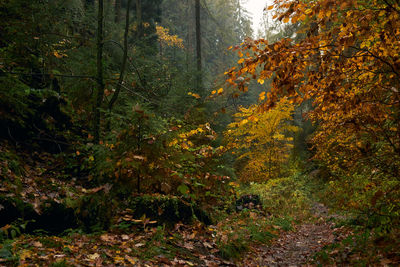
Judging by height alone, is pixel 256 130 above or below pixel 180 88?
below

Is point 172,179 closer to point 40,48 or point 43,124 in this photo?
point 43,124

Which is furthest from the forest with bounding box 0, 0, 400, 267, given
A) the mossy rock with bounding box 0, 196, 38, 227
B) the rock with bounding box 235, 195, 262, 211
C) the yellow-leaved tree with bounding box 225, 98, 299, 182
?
the yellow-leaved tree with bounding box 225, 98, 299, 182

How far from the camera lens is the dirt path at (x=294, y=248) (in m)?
4.81

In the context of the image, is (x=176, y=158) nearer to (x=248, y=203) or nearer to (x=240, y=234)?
(x=240, y=234)

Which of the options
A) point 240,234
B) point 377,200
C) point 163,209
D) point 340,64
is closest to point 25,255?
point 163,209

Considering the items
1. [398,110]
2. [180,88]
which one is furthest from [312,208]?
[398,110]

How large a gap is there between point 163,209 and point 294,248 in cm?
317

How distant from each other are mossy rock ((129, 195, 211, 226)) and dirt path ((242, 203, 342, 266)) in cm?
134

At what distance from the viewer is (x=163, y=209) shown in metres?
4.80

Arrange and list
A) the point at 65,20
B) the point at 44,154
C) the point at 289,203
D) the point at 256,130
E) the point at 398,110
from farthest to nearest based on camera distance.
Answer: the point at 256,130 < the point at 289,203 < the point at 65,20 < the point at 44,154 < the point at 398,110

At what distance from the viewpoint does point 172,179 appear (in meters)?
5.41

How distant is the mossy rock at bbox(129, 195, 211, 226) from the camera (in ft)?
15.3

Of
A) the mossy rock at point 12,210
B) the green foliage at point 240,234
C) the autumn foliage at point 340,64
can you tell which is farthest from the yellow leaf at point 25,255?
the green foliage at point 240,234

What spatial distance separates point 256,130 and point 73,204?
12.3 metres
